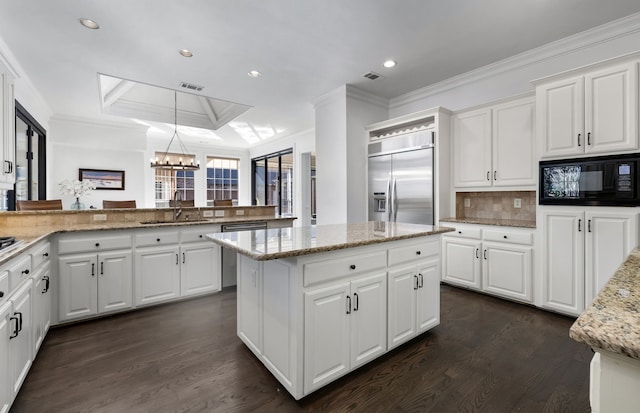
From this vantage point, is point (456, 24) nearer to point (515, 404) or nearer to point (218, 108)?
point (515, 404)

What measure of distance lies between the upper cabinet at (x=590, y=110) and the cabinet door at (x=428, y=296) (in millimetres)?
1745

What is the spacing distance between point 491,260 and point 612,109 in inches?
70.1

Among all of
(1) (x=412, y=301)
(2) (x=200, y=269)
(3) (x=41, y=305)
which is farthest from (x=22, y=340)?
(1) (x=412, y=301)

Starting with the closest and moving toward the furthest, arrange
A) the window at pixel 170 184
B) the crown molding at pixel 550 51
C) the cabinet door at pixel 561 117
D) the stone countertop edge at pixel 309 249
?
the stone countertop edge at pixel 309 249 → the cabinet door at pixel 561 117 → the crown molding at pixel 550 51 → the window at pixel 170 184

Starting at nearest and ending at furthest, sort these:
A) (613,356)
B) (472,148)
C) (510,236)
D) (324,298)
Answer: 1. (613,356)
2. (324,298)
3. (510,236)
4. (472,148)

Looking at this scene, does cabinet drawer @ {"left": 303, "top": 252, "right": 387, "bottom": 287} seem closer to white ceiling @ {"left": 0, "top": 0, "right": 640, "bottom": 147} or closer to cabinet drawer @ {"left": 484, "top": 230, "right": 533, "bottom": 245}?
cabinet drawer @ {"left": 484, "top": 230, "right": 533, "bottom": 245}

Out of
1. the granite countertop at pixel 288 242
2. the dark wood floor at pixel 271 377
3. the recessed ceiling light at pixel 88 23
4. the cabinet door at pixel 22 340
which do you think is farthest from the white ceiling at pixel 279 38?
the dark wood floor at pixel 271 377

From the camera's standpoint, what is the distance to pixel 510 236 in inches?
129

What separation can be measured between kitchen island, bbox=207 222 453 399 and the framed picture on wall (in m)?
6.10

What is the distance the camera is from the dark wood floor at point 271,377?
1.73 meters

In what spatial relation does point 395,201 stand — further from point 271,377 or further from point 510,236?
point 271,377

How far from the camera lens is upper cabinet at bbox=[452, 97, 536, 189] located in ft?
11.0

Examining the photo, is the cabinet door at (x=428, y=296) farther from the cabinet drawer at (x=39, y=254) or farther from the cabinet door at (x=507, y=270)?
the cabinet drawer at (x=39, y=254)

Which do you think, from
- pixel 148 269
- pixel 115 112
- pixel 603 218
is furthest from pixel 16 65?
pixel 603 218
